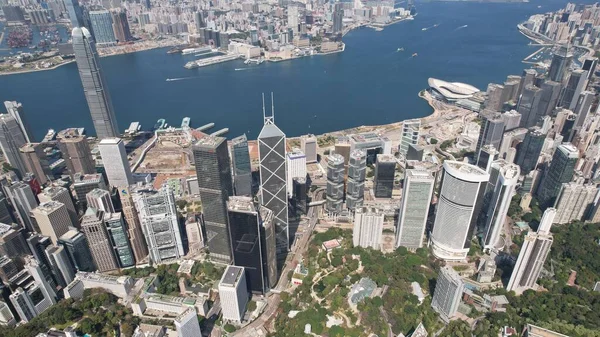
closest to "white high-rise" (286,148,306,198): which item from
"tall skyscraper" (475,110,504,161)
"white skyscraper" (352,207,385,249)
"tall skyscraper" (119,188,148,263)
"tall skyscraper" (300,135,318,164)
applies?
"tall skyscraper" (300,135,318,164)

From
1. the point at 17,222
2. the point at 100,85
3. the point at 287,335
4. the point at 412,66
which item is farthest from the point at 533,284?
the point at 412,66

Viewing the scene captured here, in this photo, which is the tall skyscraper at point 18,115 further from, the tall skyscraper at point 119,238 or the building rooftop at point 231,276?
the building rooftop at point 231,276

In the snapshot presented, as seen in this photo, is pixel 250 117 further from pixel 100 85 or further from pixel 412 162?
pixel 412 162

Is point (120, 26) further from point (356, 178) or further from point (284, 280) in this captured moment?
point (284, 280)

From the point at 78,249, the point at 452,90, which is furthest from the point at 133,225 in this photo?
the point at 452,90

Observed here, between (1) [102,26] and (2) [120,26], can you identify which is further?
(2) [120,26]

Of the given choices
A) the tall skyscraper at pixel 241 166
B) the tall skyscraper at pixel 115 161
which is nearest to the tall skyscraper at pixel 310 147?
the tall skyscraper at pixel 241 166
